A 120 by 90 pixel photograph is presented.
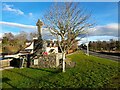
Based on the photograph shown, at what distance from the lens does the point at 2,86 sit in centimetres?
1234

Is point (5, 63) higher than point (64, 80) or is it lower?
higher

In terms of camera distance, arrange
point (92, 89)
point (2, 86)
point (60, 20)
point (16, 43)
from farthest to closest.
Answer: point (16, 43) < point (60, 20) < point (2, 86) < point (92, 89)

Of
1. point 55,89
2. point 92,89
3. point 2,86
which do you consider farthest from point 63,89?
point 2,86

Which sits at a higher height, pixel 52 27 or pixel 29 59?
pixel 52 27

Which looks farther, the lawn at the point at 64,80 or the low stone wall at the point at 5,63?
the low stone wall at the point at 5,63

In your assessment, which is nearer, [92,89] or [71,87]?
[92,89]

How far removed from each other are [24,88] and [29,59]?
12572 millimetres

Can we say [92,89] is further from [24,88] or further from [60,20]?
[60,20]

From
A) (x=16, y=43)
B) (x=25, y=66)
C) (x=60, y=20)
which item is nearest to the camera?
(x=60, y=20)

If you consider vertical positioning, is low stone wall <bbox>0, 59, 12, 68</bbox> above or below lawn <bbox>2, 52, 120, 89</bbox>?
above

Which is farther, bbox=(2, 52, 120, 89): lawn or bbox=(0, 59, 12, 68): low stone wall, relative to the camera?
bbox=(0, 59, 12, 68): low stone wall

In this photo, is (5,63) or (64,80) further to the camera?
(5,63)

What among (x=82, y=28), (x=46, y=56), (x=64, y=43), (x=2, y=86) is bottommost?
(x=2, y=86)

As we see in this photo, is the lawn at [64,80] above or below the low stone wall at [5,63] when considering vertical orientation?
below
